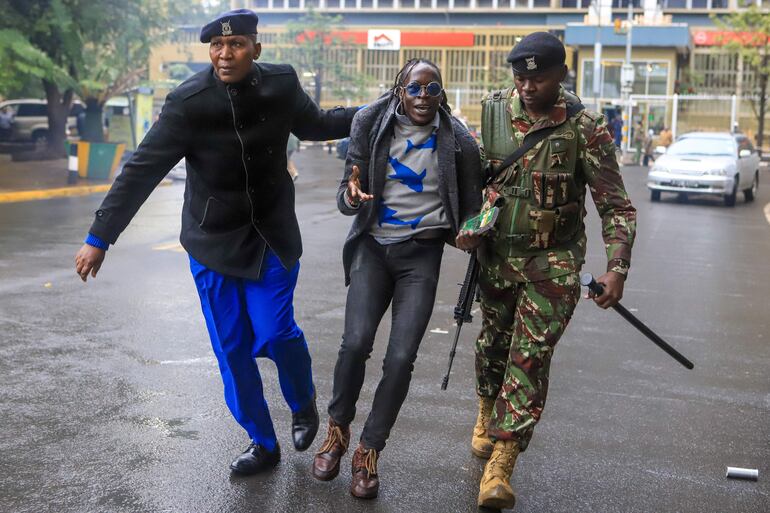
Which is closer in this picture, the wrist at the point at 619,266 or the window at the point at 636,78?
the wrist at the point at 619,266

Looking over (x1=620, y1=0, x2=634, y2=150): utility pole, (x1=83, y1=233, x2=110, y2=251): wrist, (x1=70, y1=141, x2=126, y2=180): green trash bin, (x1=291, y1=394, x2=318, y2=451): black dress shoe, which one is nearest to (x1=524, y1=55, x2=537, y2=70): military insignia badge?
(x1=291, y1=394, x2=318, y2=451): black dress shoe

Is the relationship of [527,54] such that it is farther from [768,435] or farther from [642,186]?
[642,186]

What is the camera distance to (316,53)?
5494cm

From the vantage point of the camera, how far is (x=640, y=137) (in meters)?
40.7

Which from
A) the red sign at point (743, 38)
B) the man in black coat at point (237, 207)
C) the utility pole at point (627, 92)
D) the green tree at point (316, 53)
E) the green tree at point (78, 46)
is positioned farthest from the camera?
the green tree at point (316, 53)

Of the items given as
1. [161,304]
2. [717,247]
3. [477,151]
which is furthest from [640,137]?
[477,151]

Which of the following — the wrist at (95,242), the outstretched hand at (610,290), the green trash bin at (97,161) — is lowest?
the green trash bin at (97,161)

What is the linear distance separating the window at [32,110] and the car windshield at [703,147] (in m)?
19.7

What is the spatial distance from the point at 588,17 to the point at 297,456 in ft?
181

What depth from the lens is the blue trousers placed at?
4566 mm

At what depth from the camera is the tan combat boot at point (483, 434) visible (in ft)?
16.2

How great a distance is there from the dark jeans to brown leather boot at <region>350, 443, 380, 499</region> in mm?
40

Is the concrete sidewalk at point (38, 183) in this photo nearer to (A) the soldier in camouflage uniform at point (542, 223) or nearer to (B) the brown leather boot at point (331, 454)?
(B) the brown leather boot at point (331, 454)

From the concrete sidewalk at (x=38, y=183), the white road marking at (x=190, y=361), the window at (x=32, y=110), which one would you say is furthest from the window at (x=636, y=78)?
the white road marking at (x=190, y=361)
